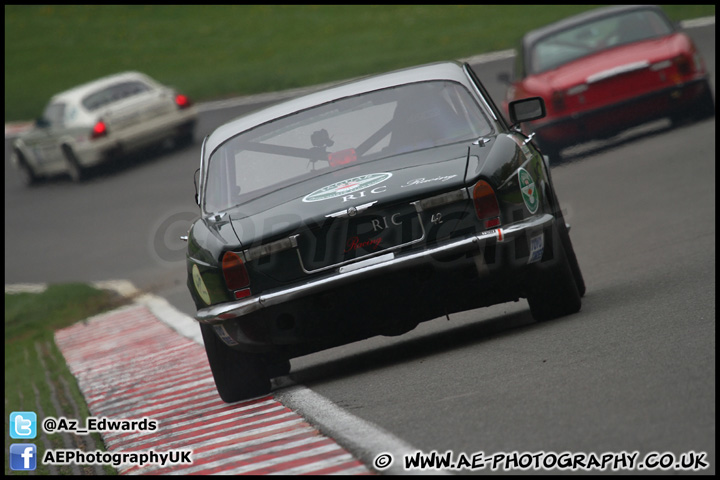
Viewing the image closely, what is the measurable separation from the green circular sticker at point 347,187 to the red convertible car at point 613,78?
8798 mm

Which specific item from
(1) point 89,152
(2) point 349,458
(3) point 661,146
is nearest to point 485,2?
(1) point 89,152

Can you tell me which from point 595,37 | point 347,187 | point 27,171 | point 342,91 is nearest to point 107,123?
point 27,171

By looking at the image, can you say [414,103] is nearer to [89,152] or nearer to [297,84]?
[89,152]

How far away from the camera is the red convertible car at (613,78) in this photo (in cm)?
1491

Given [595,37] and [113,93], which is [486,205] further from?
[113,93]

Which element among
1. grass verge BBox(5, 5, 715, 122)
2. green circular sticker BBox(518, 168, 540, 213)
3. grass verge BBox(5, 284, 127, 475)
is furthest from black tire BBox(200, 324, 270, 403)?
grass verge BBox(5, 5, 715, 122)

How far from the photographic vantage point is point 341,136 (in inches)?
284

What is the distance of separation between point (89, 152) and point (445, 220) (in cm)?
1694

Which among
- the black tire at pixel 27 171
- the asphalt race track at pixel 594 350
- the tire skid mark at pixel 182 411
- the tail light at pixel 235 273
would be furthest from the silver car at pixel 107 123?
the tail light at pixel 235 273

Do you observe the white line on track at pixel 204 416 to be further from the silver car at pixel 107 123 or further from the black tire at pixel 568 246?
the silver car at pixel 107 123

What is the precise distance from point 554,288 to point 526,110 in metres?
1.32

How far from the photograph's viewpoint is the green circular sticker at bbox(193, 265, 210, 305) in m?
6.51

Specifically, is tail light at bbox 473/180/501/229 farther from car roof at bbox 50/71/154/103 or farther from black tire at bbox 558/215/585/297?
car roof at bbox 50/71/154/103

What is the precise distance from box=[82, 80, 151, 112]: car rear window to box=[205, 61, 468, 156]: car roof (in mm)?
15281
